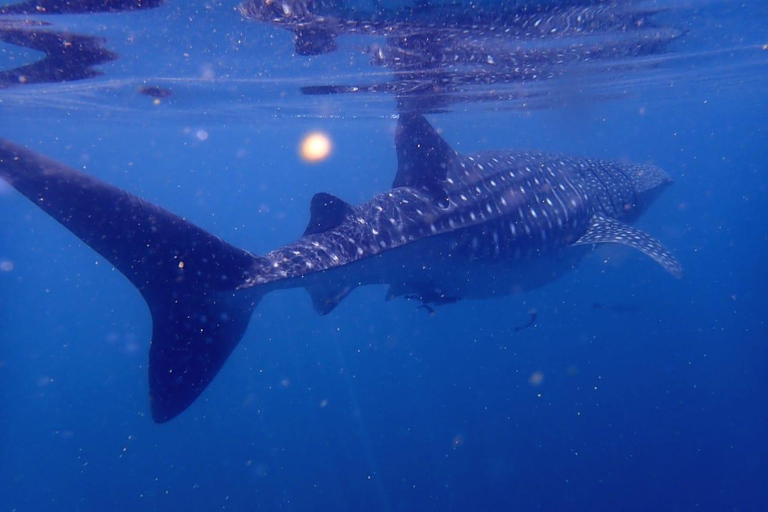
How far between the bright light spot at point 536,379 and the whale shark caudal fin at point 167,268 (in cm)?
2036

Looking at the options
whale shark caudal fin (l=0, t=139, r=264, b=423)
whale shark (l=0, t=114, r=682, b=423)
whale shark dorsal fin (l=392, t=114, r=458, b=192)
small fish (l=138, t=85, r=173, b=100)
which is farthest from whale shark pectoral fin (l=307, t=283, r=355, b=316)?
small fish (l=138, t=85, r=173, b=100)

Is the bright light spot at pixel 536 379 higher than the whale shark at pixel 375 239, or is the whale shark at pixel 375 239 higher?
the whale shark at pixel 375 239

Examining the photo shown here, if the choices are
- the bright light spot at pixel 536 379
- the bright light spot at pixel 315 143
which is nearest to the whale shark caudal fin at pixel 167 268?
the bright light spot at pixel 536 379

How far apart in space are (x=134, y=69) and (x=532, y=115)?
22.3m

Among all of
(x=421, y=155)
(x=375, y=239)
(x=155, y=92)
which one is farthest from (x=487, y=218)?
(x=155, y=92)

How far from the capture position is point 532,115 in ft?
94.6

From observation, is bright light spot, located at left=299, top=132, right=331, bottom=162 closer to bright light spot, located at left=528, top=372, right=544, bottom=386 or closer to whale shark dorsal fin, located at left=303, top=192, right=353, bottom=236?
bright light spot, located at left=528, top=372, right=544, bottom=386

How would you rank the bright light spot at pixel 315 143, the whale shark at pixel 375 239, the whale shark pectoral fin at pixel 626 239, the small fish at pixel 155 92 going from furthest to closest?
the bright light spot at pixel 315 143 < the small fish at pixel 155 92 < the whale shark pectoral fin at pixel 626 239 < the whale shark at pixel 375 239

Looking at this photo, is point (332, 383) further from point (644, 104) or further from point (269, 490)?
point (644, 104)

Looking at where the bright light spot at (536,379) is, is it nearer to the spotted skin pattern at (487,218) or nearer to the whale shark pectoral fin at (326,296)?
the spotted skin pattern at (487,218)

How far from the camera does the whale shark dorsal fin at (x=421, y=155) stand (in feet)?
22.8

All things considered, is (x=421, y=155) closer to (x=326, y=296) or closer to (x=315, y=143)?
(x=326, y=296)

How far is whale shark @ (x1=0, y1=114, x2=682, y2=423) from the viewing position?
384 centimetres

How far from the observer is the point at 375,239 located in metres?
5.75
